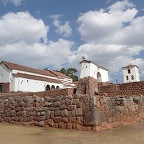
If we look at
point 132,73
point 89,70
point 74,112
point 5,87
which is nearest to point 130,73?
point 132,73

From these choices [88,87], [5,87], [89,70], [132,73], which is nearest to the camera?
[88,87]

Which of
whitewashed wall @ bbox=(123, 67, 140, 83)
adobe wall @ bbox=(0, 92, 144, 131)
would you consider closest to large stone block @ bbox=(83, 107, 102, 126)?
adobe wall @ bbox=(0, 92, 144, 131)

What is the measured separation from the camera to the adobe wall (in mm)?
8508

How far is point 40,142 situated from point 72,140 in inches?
37.8

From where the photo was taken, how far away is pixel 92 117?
8.29 metres

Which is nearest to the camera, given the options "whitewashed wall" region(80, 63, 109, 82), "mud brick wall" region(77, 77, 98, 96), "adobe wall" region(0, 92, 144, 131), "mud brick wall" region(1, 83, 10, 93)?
"adobe wall" region(0, 92, 144, 131)

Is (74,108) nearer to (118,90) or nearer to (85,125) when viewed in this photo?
(85,125)

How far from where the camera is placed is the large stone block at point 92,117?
326 inches

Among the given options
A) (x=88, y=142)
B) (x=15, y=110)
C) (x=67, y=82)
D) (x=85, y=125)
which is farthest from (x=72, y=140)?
(x=67, y=82)

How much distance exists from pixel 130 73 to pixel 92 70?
25.0 metres

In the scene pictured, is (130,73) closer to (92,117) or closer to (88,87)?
(88,87)

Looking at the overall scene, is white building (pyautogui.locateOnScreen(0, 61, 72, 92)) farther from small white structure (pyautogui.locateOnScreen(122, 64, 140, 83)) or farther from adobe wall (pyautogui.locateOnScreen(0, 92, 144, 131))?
adobe wall (pyautogui.locateOnScreen(0, 92, 144, 131))

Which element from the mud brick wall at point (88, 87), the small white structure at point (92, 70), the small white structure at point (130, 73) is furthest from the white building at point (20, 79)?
the small white structure at point (130, 73)

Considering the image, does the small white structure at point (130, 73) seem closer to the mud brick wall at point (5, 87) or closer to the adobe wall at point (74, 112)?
the mud brick wall at point (5, 87)
